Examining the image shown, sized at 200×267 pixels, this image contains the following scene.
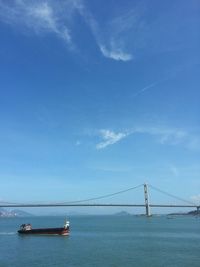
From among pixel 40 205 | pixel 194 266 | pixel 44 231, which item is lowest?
pixel 194 266

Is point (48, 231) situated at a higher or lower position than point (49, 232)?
higher

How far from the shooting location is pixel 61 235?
69625mm

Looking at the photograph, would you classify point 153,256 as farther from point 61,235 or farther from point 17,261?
point 61,235

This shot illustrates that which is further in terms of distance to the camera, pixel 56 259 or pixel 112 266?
A: pixel 56 259

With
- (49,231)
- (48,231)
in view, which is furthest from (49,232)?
(48,231)

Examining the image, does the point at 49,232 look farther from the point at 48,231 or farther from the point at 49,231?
the point at 48,231

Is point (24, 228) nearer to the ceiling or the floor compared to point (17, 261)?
nearer to the ceiling

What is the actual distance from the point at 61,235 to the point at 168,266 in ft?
128

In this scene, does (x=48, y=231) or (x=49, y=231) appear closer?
(x=49, y=231)

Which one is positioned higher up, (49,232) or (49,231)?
(49,231)

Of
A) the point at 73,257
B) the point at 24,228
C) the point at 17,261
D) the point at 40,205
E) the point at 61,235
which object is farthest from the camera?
the point at 40,205

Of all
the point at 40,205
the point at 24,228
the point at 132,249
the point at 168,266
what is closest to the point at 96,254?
the point at 132,249

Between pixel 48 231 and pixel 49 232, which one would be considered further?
pixel 48 231

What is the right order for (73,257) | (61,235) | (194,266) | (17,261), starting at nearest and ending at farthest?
(194,266), (17,261), (73,257), (61,235)
